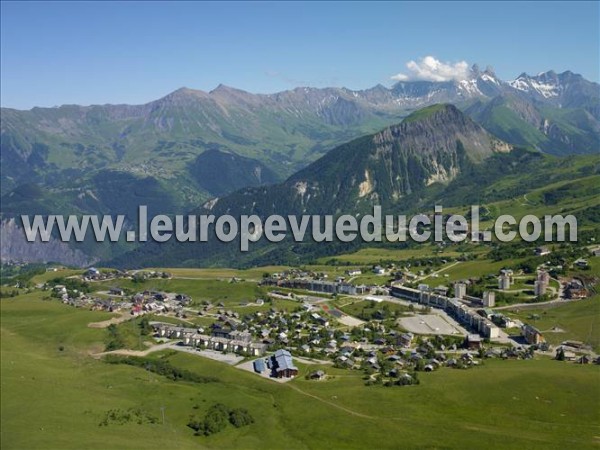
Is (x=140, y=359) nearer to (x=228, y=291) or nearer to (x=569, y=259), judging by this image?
(x=228, y=291)

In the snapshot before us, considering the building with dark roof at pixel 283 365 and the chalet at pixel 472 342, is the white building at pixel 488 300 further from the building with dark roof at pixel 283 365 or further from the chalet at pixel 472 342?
the building with dark roof at pixel 283 365

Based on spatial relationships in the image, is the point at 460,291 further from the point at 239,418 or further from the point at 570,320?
the point at 239,418

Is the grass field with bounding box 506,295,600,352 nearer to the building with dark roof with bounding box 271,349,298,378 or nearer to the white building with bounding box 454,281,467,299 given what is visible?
the white building with bounding box 454,281,467,299

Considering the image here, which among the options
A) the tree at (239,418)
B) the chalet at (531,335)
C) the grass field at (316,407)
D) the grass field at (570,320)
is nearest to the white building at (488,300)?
the grass field at (570,320)

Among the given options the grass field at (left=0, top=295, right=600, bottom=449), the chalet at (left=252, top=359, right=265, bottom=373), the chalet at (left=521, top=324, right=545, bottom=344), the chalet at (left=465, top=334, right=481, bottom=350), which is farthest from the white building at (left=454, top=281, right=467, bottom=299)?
the chalet at (left=252, top=359, right=265, bottom=373)

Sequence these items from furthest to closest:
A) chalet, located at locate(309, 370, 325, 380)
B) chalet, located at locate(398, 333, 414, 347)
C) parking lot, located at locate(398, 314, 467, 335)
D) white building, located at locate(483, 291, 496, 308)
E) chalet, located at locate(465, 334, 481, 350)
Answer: white building, located at locate(483, 291, 496, 308), parking lot, located at locate(398, 314, 467, 335), chalet, located at locate(398, 333, 414, 347), chalet, located at locate(465, 334, 481, 350), chalet, located at locate(309, 370, 325, 380)

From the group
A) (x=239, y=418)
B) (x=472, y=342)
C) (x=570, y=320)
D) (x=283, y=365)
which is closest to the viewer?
(x=239, y=418)

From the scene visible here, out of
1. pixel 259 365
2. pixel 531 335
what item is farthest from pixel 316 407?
pixel 531 335

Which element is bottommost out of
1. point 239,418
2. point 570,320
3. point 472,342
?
point 239,418
